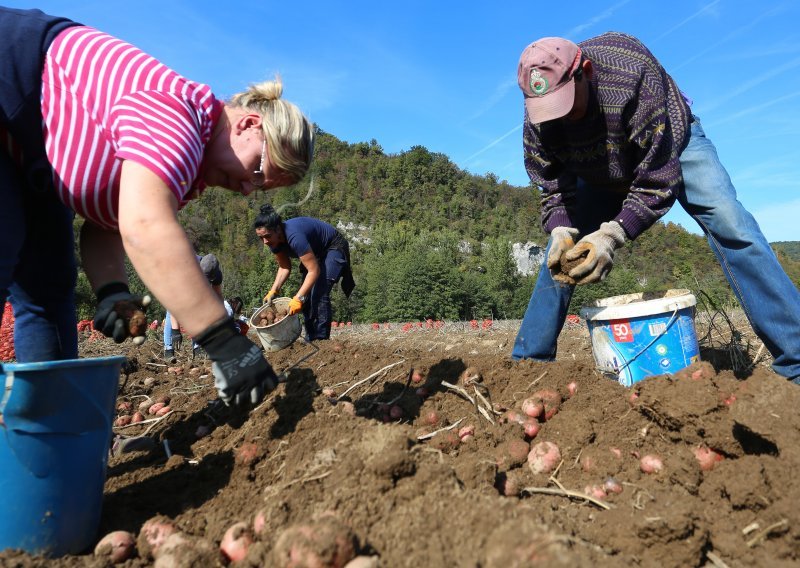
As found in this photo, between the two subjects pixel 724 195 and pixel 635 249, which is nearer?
pixel 724 195

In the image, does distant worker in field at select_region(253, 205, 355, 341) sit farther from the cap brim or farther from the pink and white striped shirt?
the pink and white striped shirt

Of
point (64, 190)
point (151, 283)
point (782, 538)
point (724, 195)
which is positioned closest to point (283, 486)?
point (151, 283)

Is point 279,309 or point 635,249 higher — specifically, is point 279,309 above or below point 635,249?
below

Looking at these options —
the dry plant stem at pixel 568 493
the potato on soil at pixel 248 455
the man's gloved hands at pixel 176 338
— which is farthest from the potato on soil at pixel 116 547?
the man's gloved hands at pixel 176 338

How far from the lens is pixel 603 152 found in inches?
103

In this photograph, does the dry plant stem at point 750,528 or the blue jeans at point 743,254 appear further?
the blue jeans at point 743,254

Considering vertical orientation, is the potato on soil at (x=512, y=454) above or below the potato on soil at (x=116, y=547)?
above

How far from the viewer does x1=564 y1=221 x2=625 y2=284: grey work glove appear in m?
2.36

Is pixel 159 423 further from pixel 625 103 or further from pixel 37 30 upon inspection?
pixel 625 103

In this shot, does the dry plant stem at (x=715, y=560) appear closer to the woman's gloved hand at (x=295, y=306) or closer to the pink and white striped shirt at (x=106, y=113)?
the pink and white striped shirt at (x=106, y=113)

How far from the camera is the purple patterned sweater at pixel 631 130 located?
7.87 ft

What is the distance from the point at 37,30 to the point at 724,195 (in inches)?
110

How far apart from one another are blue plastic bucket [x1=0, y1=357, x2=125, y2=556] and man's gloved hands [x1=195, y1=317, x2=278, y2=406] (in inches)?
11.7

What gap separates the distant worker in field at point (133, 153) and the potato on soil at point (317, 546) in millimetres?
523
